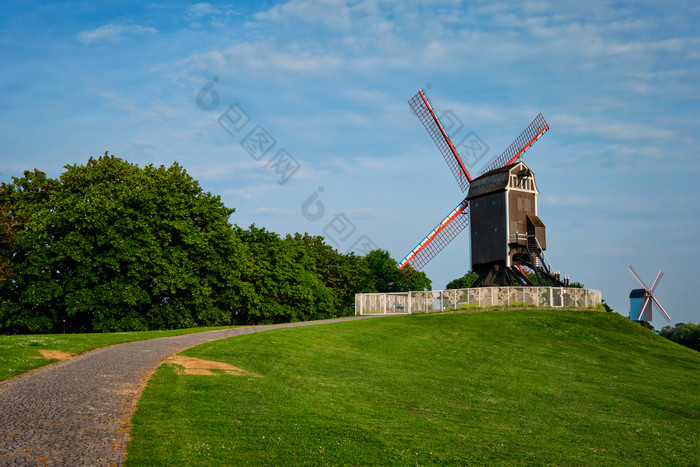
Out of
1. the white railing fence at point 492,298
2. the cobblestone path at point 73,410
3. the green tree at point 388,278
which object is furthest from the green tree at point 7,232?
the green tree at point 388,278

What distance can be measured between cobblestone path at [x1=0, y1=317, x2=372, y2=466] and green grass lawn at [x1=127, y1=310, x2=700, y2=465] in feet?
1.87

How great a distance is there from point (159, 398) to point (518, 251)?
44.2 meters

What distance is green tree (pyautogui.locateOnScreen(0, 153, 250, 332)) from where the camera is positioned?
43188 millimetres

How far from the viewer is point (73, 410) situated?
13.2m

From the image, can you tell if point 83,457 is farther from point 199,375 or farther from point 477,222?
point 477,222

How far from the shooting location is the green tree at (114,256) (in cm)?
4319

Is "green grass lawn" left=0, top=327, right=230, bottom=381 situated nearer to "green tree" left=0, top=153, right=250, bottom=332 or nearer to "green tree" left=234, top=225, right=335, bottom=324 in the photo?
"green tree" left=0, top=153, right=250, bottom=332

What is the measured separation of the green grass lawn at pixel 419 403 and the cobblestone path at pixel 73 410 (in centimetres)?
57

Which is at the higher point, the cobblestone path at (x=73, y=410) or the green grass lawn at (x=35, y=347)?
the green grass lawn at (x=35, y=347)

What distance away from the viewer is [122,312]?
146 ft

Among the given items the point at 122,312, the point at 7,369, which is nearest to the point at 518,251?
the point at 122,312

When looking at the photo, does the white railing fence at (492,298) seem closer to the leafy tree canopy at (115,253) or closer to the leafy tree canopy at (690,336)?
the leafy tree canopy at (115,253)

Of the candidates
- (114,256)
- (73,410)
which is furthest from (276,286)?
(73,410)

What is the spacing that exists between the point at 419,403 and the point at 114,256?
3440 centimetres
